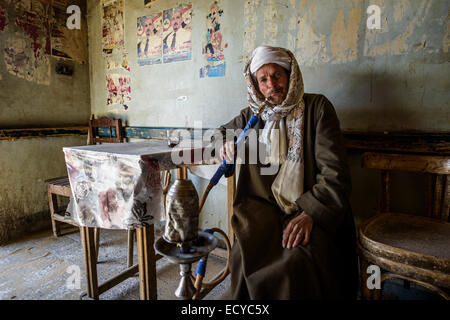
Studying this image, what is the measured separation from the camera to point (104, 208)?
1407mm

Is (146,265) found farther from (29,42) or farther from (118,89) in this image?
(29,42)

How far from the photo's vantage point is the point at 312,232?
45.3 inches

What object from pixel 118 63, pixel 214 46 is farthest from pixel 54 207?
pixel 214 46

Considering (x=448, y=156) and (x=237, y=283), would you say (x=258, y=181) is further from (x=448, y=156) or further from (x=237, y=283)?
(x=448, y=156)

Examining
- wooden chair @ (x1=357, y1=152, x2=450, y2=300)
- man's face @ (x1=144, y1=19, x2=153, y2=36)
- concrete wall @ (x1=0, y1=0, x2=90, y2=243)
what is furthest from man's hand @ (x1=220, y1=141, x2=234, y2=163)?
concrete wall @ (x1=0, y1=0, x2=90, y2=243)

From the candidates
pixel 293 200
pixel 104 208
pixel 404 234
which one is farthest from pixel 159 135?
pixel 404 234

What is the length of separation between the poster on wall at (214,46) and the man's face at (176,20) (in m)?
0.31

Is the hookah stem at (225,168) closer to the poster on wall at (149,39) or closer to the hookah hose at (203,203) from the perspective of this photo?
the hookah hose at (203,203)

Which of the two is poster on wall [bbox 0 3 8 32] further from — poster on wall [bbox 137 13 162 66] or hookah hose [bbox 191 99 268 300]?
hookah hose [bbox 191 99 268 300]

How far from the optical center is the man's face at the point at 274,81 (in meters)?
1.38

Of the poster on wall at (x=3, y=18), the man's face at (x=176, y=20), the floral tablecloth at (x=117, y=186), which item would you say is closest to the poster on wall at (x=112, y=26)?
the man's face at (x=176, y=20)

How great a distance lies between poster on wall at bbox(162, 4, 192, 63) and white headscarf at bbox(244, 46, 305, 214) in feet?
Result: 3.63

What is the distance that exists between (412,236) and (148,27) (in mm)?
2613
